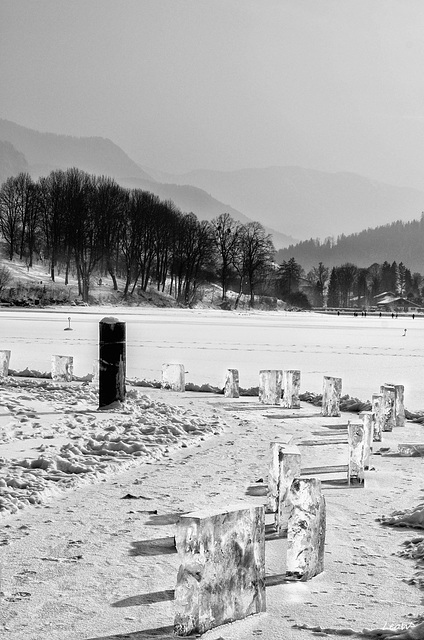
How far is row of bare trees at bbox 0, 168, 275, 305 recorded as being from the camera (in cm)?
8594

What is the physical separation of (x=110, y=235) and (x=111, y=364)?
79.2m

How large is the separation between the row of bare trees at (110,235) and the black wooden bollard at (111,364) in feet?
219

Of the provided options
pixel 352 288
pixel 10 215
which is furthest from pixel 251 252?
pixel 352 288

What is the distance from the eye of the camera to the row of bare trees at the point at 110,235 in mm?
85938

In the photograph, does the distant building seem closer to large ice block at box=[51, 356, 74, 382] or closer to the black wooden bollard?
large ice block at box=[51, 356, 74, 382]

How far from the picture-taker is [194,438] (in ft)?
33.1

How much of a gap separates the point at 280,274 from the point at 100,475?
5554 inches

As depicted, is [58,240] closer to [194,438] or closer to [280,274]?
[280,274]

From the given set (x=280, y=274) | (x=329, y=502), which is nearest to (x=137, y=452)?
(x=329, y=502)

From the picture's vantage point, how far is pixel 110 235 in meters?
90.4

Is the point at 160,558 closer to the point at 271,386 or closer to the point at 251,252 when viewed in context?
the point at 271,386

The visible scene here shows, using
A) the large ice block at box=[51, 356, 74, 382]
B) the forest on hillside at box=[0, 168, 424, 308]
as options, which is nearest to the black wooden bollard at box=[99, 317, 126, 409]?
the large ice block at box=[51, 356, 74, 382]

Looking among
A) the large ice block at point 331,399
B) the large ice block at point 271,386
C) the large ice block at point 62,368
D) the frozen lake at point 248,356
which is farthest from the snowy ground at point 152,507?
the frozen lake at point 248,356

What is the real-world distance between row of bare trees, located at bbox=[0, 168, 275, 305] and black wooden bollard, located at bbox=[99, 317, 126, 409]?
6680 cm
